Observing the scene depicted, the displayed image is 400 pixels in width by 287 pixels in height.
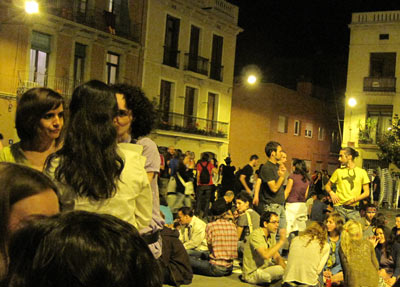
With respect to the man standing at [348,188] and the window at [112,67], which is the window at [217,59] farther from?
the man standing at [348,188]

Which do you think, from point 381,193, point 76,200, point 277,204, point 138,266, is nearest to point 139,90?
point 76,200

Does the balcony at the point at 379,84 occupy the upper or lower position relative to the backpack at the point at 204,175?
upper

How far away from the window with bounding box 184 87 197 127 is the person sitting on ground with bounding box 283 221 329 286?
22188 mm

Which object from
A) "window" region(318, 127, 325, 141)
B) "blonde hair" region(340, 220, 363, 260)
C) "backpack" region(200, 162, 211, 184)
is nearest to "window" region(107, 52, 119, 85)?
"backpack" region(200, 162, 211, 184)

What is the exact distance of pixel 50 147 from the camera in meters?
3.20

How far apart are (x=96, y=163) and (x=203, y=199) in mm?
13335

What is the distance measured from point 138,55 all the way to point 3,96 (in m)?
7.76

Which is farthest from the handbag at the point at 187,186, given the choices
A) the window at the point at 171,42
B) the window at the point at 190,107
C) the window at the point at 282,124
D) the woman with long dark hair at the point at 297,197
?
the window at the point at 282,124

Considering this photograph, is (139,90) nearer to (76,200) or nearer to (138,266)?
(76,200)

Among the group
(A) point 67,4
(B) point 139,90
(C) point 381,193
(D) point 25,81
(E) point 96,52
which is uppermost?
(A) point 67,4

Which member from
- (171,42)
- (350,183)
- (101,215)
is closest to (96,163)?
(101,215)

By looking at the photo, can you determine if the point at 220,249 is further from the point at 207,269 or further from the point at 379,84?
the point at 379,84

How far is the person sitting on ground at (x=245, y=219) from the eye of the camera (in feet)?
35.7

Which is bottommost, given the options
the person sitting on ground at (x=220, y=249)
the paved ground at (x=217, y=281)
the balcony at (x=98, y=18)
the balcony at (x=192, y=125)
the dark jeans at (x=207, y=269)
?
the paved ground at (x=217, y=281)
